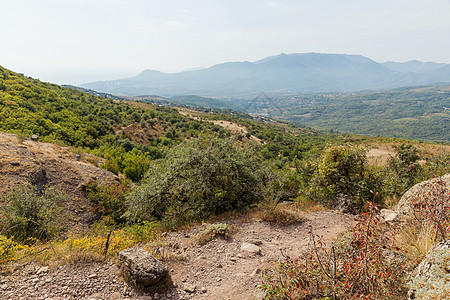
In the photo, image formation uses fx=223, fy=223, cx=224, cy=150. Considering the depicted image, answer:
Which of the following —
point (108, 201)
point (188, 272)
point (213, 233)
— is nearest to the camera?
point (188, 272)

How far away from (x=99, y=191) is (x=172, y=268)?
8871 millimetres

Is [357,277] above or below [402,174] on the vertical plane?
above

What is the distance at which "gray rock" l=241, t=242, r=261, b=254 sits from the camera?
18.1 feet

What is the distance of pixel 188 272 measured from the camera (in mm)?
4738

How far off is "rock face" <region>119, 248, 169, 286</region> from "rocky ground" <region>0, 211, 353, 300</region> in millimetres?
220

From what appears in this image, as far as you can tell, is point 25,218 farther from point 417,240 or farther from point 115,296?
point 417,240

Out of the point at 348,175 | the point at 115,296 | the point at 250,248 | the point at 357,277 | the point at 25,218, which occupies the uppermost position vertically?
the point at 357,277

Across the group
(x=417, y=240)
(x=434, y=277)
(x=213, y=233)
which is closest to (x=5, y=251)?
Result: (x=213, y=233)

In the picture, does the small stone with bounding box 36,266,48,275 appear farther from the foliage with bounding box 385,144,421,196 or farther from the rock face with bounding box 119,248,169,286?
the foliage with bounding box 385,144,421,196

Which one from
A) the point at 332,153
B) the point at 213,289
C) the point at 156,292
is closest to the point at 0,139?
the point at 156,292

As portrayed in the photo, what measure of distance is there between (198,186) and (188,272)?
3.64 meters

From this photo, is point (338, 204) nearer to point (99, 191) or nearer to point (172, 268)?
point (172, 268)

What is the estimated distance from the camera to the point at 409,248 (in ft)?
12.1

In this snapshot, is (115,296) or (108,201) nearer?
(115,296)
